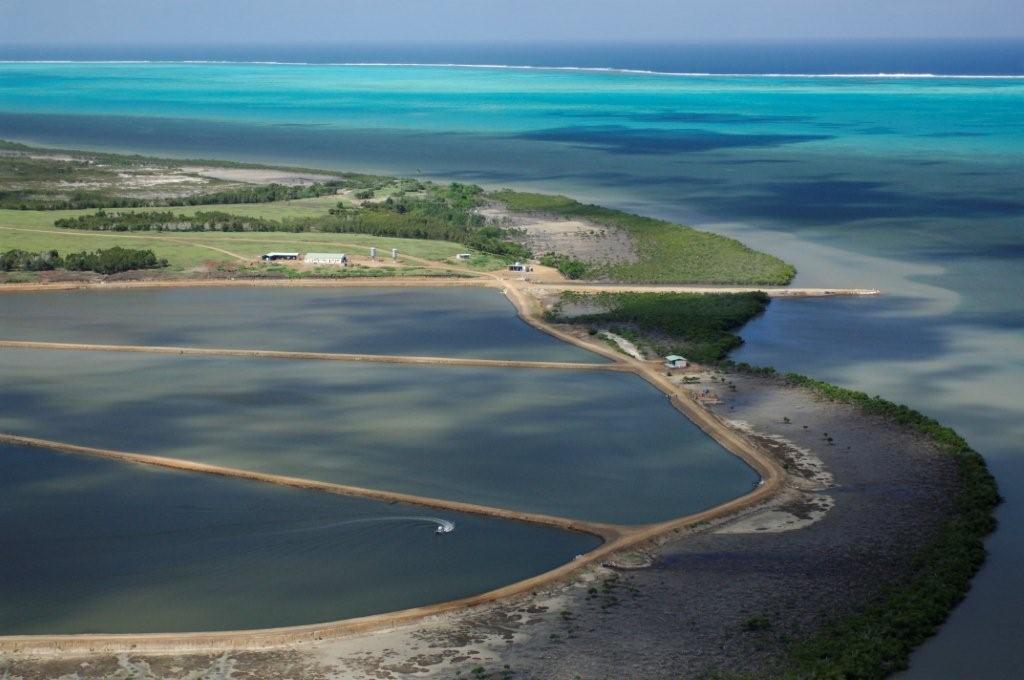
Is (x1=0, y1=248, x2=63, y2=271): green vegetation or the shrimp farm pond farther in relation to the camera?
(x1=0, y1=248, x2=63, y2=271): green vegetation

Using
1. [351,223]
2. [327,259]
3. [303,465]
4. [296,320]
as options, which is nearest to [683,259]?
[327,259]

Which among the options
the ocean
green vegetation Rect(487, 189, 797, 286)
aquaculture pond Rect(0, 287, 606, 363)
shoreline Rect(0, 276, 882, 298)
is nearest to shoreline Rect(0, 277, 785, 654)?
the ocean

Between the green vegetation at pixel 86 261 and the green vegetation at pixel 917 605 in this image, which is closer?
the green vegetation at pixel 917 605

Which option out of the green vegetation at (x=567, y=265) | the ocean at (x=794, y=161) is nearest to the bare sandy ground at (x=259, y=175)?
the ocean at (x=794, y=161)

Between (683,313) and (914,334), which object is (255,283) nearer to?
(683,313)

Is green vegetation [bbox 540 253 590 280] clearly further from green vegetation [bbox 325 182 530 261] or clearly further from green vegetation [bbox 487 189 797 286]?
green vegetation [bbox 325 182 530 261]

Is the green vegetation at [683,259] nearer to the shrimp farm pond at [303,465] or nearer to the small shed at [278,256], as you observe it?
the shrimp farm pond at [303,465]
